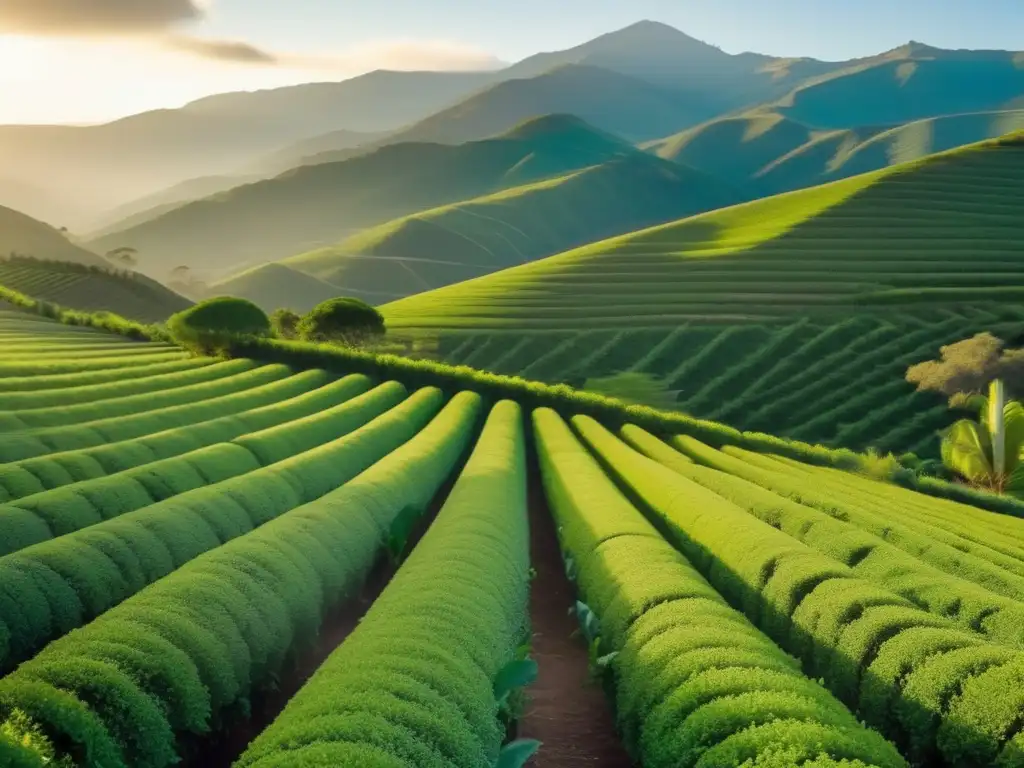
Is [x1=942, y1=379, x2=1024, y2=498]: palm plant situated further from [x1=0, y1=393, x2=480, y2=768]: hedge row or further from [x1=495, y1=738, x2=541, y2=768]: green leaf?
[x1=495, y1=738, x2=541, y2=768]: green leaf

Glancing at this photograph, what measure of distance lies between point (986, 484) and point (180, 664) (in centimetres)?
4122

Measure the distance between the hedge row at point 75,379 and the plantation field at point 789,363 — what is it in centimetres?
3482

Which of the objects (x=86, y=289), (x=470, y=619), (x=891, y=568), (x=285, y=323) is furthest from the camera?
(x=86, y=289)

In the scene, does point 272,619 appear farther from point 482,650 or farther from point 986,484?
point 986,484

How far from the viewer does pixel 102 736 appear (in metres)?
8.94

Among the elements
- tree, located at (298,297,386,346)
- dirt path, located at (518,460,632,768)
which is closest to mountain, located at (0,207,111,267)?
tree, located at (298,297,386,346)

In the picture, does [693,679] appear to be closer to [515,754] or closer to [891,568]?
[515,754]

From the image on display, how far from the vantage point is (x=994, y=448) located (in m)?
40.5

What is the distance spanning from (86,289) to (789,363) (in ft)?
287

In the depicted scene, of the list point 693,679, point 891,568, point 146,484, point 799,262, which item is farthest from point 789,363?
point 693,679

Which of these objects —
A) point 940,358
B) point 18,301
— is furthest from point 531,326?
point 18,301

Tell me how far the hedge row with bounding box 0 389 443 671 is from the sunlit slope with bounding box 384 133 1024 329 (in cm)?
6427

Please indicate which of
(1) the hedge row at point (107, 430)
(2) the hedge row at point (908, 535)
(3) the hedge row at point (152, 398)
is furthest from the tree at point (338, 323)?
(2) the hedge row at point (908, 535)

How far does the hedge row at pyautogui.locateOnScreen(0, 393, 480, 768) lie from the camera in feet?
29.9
